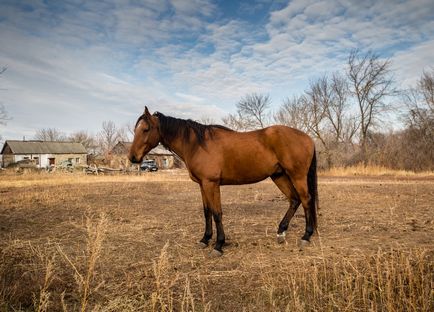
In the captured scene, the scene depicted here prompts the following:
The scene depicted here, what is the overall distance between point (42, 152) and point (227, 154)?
69922mm

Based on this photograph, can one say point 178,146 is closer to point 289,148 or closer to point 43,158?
point 289,148

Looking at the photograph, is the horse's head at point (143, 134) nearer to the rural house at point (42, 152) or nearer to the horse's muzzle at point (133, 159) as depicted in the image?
the horse's muzzle at point (133, 159)

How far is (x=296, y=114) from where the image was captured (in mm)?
39375

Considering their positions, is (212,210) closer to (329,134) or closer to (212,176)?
(212,176)

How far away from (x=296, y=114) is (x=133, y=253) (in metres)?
37.5

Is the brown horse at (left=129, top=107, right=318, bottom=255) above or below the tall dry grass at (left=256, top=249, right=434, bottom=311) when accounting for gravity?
above

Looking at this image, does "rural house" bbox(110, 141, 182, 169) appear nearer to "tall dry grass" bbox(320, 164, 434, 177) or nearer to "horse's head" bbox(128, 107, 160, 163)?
"tall dry grass" bbox(320, 164, 434, 177)

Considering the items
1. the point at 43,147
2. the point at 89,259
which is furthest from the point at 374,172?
the point at 43,147

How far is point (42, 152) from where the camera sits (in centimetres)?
6350

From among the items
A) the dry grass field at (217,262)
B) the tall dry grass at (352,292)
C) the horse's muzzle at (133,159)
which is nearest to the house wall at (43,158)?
the dry grass field at (217,262)

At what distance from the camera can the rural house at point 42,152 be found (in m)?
61.4

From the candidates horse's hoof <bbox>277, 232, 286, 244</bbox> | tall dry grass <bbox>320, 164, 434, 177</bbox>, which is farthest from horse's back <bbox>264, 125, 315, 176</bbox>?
tall dry grass <bbox>320, 164, 434, 177</bbox>

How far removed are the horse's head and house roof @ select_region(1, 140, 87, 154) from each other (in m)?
68.4

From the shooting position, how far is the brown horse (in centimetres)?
527
